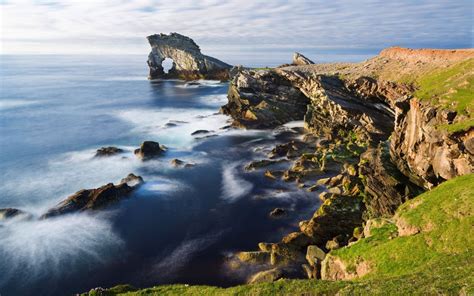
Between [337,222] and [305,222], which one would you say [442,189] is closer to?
[337,222]

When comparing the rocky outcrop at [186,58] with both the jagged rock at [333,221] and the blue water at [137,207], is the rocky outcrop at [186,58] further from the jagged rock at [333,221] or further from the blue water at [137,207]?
the jagged rock at [333,221]

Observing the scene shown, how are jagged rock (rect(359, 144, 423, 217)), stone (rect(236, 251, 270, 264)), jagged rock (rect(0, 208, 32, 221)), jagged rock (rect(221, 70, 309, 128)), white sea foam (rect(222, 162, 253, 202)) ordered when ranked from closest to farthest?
stone (rect(236, 251, 270, 264)) → jagged rock (rect(359, 144, 423, 217)) → jagged rock (rect(0, 208, 32, 221)) → white sea foam (rect(222, 162, 253, 202)) → jagged rock (rect(221, 70, 309, 128))

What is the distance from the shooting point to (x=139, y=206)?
4697 centimetres

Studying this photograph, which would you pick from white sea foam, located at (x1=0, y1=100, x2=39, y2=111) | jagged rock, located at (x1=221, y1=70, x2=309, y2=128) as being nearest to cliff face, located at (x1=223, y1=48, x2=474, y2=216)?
jagged rock, located at (x1=221, y1=70, x2=309, y2=128)

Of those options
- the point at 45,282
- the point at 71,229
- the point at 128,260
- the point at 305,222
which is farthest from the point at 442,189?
the point at 71,229

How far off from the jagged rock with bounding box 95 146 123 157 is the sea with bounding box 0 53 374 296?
6.11 ft

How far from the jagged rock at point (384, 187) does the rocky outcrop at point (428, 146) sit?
2.73ft

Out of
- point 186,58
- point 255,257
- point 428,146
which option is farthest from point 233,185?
point 186,58

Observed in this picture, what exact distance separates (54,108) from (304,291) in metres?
115

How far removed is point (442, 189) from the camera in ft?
92.2

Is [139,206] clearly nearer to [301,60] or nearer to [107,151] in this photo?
[107,151]

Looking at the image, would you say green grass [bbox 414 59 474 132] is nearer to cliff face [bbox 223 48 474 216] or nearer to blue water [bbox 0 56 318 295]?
cliff face [bbox 223 48 474 216]

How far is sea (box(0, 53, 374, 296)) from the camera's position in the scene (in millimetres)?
34688

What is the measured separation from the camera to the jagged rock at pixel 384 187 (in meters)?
35.8
